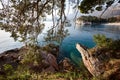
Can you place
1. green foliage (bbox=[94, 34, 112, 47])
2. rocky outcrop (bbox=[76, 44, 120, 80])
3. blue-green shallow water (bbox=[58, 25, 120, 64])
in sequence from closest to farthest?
1. rocky outcrop (bbox=[76, 44, 120, 80])
2. green foliage (bbox=[94, 34, 112, 47])
3. blue-green shallow water (bbox=[58, 25, 120, 64])

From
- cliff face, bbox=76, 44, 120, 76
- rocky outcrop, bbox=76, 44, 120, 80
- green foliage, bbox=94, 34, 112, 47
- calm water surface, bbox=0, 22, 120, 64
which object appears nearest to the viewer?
rocky outcrop, bbox=76, 44, 120, 80

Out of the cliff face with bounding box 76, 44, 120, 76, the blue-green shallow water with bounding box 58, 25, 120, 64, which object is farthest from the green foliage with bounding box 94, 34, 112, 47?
the blue-green shallow water with bounding box 58, 25, 120, 64

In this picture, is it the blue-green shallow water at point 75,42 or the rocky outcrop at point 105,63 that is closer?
the rocky outcrop at point 105,63

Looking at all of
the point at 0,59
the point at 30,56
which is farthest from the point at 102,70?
the point at 0,59

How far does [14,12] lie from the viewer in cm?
898

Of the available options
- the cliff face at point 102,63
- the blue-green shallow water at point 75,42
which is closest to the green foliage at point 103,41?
the cliff face at point 102,63

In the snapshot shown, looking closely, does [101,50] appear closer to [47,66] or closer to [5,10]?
[47,66]

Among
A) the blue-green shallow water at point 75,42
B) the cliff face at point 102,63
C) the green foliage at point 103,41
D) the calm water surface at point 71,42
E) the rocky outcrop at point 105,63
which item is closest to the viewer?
the rocky outcrop at point 105,63

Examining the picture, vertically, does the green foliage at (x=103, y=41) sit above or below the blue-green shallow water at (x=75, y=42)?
above

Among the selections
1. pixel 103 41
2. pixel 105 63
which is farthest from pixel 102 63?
pixel 103 41

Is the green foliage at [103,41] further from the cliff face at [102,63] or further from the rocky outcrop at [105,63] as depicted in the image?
the cliff face at [102,63]

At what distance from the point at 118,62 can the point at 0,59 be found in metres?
11.4

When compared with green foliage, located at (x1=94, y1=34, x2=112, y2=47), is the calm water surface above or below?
below

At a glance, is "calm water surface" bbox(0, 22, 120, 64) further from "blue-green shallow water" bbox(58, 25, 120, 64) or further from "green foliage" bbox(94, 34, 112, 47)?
"green foliage" bbox(94, 34, 112, 47)
